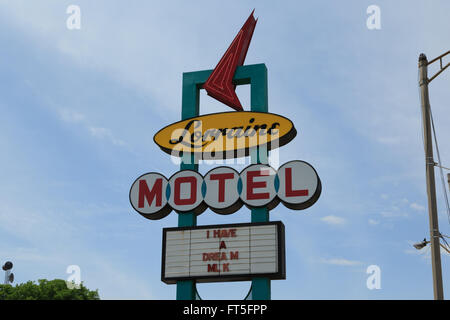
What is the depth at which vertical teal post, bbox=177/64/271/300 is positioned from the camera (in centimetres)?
1840

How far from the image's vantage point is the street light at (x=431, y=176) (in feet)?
47.3

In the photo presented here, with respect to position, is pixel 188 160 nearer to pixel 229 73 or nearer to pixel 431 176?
pixel 229 73

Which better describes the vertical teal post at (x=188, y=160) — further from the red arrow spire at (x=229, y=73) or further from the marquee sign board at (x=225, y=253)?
the red arrow spire at (x=229, y=73)

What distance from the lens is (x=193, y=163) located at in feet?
66.3

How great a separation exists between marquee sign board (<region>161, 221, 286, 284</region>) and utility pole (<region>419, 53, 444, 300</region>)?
4.79 metres

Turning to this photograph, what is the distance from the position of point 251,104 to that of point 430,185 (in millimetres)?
6976

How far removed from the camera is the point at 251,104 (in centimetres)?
2009

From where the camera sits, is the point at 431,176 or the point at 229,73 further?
the point at 229,73

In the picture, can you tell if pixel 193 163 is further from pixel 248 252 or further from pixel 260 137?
pixel 248 252

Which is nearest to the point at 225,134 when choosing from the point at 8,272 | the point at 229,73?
the point at 229,73

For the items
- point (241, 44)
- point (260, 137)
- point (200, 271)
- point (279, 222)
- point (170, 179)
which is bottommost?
point (200, 271)

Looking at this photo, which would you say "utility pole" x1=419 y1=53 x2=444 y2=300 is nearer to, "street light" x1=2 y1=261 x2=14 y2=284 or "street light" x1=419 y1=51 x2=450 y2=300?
"street light" x1=419 y1=51 x2=450 y2=300

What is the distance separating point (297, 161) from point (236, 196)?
2.19 m
